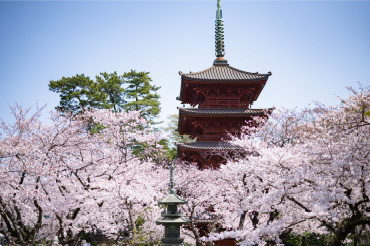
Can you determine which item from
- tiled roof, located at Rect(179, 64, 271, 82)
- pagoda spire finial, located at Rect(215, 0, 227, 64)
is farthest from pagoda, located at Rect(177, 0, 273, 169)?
pagoda spire finial, located at Rect(215, 0, 227, 64)

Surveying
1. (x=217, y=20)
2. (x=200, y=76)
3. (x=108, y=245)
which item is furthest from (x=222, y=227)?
(x=217, y=20)

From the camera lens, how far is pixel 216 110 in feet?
67.6

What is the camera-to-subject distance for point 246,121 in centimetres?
2062

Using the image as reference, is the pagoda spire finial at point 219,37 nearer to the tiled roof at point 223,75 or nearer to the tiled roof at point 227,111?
the tiled roof at point 223,75

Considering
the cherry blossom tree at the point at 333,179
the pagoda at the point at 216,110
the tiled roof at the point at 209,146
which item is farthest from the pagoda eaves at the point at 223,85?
the cherry blossom tree at the point at 333,179

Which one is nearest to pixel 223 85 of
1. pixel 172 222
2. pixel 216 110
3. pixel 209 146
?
pixel 216 110

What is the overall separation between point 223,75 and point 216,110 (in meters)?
2.82

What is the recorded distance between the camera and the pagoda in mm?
19719

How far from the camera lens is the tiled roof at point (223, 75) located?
21.1 meters

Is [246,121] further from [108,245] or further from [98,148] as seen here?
[108,245]

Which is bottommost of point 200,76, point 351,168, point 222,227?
point 222,227

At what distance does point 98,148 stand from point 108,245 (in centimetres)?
1440

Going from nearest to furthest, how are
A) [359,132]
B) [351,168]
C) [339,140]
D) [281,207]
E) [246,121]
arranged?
[351,168], [359,132], [339,140], [281,207], [246,121]

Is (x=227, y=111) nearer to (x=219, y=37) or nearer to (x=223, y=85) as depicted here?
(x=223, y=85)
